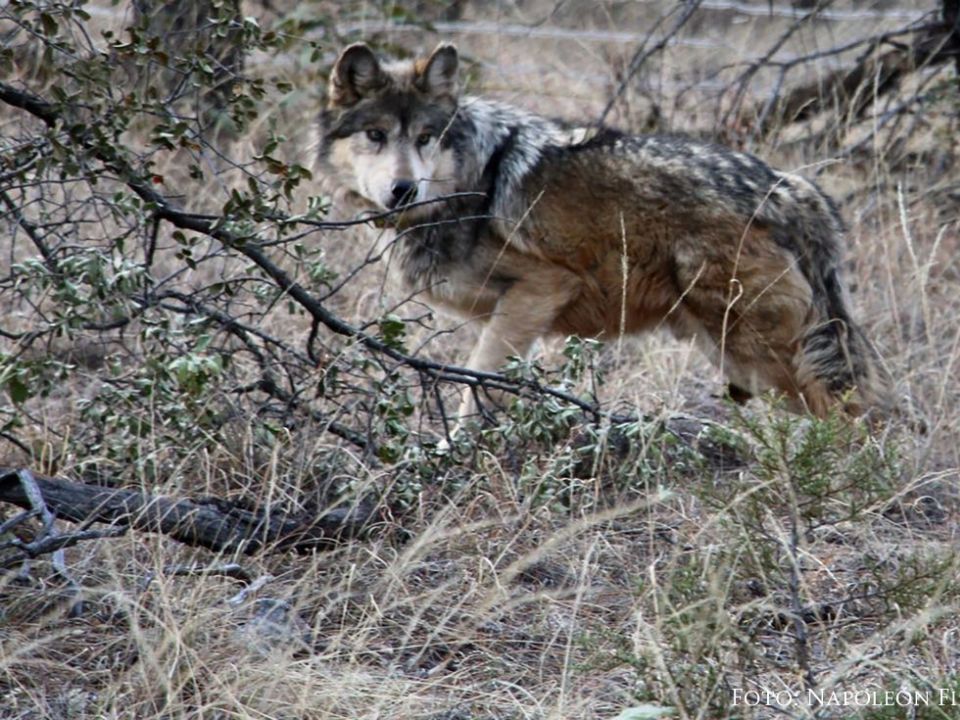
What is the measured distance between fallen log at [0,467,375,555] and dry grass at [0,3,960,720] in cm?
6

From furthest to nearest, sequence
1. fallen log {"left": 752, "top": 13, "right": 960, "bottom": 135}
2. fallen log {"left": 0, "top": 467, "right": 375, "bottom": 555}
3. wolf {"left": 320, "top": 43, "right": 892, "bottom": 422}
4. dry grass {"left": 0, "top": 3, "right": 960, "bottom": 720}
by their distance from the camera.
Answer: fallen log {"left": 752, "top": 13, "right": 960, "bottom": 135}, wolf {"left": 320, "top": 43, "right": 892, "bottom": 422}, fallen log {"left": 0, "top": 467, "right": 375, "bottom": 555}, dry grass {"left": 0, "top": 3, "right": 960, "bottom": 720}

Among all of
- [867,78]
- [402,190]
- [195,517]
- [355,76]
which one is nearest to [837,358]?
[402,190]

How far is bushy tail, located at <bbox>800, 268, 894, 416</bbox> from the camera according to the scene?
5055 millimetres

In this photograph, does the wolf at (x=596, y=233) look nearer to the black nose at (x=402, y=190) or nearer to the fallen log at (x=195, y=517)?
the black nose at (x=402, y=190)

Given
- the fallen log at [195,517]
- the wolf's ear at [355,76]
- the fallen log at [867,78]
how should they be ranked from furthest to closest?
the fallen log at [867,78]
the wolf's ear at [355,76]
the fallen log at [195,517]

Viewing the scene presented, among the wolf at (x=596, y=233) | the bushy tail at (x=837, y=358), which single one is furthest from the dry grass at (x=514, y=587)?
the wolf at (x=596, y=233)

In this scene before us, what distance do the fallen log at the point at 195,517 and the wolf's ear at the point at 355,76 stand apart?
7.50 feet

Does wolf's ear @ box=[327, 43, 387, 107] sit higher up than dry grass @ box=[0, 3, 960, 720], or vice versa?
wolf's ear @ box=[327, 43, 387, 107]

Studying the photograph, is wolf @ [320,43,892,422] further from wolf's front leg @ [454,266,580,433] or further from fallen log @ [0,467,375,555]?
fallen log @ [0,467,375,555]

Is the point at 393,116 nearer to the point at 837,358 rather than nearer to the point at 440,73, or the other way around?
the point at 440,73

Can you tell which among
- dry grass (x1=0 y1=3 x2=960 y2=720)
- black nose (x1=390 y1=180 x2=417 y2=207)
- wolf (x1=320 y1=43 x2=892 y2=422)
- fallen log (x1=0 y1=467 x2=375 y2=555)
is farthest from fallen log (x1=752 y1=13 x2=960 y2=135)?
fallen log (x1=0 y1=467 x2=375 y2=555)

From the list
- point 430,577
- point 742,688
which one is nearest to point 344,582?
point 430,577

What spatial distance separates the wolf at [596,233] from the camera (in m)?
5.02

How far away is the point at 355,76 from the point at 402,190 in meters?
0.62
